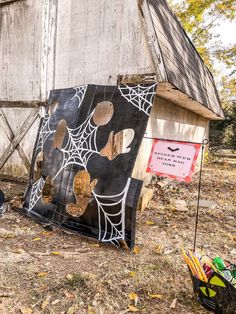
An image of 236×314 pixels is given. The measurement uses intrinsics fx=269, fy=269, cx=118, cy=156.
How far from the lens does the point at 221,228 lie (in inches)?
188

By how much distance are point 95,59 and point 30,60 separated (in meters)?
1.92

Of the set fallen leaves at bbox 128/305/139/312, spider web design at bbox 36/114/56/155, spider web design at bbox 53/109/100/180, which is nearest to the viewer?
fallen leaves at bbox 128/305/139/312

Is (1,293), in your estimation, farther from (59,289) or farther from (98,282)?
(98,282)

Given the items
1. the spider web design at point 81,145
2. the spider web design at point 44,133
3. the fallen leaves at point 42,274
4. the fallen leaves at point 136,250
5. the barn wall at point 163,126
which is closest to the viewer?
the fallen leaves at point 42,274

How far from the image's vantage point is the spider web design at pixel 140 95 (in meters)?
4.15

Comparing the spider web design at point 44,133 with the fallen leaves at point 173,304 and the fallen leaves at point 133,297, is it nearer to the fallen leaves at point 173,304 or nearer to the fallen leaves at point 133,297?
the fallen leaves at point 133,297

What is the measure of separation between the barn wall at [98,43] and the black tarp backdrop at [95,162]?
60cm

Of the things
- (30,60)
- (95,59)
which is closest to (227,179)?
(95,59)

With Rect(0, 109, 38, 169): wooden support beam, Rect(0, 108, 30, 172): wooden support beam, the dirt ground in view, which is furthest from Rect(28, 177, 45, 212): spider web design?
Rect(0, 109, 38, 169): wooden support beam

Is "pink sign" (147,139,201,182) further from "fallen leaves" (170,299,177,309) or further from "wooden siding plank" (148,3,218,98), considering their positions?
"wooden siding plank" (148,3,218,98)

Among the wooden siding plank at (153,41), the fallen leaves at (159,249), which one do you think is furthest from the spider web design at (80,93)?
the fallen leaves at (159,249)

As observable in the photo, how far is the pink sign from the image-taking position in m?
3.44

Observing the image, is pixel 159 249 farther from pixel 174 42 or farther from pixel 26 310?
pixel 174 42

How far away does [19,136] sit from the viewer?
6.66m
